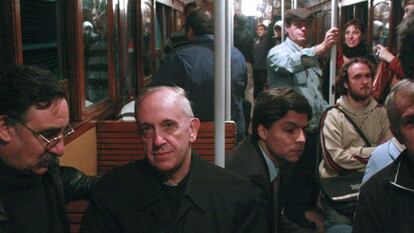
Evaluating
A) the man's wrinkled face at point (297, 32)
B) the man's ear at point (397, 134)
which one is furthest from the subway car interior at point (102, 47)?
the man's ear at point (397, 134)

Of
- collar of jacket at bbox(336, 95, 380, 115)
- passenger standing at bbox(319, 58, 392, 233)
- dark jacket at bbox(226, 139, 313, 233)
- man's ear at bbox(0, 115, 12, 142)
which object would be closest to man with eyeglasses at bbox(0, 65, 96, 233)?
man's ear at bbox(0, 115, 12, 142)

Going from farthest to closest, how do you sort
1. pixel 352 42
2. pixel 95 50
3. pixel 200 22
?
pixel 352 42
pixel 95 50
pixel 200 22

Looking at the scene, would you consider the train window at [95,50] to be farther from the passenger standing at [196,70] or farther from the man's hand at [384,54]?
the man's hand at [384,54]

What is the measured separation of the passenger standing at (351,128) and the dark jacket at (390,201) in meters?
1.08

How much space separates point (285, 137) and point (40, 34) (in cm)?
138

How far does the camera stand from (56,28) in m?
3.01

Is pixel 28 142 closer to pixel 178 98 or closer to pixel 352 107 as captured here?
pixel 178 98

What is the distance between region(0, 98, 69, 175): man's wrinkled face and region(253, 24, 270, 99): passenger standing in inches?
149

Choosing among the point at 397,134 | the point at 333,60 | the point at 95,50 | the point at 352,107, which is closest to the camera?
the point at 397,134

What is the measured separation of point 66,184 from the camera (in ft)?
6.33

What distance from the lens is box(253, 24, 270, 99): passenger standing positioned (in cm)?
540

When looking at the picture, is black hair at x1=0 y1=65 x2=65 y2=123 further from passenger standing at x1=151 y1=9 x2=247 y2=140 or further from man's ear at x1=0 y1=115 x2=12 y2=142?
passenger standing at x1=151 y1=9 x2=247 y2=140

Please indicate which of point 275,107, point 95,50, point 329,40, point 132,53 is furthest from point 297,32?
point 132,53

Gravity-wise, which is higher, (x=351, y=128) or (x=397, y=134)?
(x=397, y=134)
